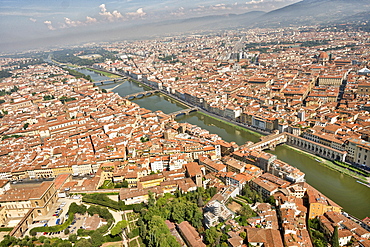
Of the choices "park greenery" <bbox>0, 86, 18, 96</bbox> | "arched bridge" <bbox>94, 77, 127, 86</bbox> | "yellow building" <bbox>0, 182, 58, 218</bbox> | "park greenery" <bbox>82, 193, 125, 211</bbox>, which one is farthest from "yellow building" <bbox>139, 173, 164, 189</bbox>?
"park greenery" <bbox>0, 86, 18, 96</bbox>

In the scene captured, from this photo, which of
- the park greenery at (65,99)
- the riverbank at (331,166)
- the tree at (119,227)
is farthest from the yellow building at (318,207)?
the park greenery at (65,99)

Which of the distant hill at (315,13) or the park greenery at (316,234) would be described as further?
the distant hill at (315,13)

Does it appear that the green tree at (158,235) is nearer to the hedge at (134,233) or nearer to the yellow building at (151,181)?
the hedge at (134,233)

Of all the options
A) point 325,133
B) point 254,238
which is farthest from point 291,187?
point 325,133

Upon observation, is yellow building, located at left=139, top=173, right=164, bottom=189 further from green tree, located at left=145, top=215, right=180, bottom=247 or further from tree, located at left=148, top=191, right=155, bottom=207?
green tree, located at left=145, top=215, right=180, bottom=247

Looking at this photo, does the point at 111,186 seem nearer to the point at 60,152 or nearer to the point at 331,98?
the point at 60,152

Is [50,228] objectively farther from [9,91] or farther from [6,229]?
[9,91]

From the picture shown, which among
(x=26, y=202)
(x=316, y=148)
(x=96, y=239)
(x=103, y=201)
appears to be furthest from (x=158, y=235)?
(x=316, y=148)
